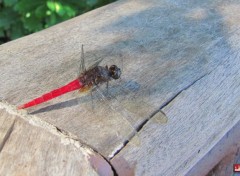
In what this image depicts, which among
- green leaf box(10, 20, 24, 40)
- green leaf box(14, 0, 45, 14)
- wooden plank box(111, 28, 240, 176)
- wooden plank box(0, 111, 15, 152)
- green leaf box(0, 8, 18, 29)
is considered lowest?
green leaf box(10, 20, 24, 40)

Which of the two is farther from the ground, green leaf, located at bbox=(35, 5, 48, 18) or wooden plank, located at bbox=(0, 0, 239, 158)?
wooden plank, located at bbox=(0, 0, 239, 158)

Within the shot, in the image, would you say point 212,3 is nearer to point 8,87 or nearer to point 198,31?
point 198,31

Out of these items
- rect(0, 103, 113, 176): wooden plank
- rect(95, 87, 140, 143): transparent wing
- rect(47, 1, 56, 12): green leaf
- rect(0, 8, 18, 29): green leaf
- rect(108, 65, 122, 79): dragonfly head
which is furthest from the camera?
rect(0, 8, 18, 29): green leaf

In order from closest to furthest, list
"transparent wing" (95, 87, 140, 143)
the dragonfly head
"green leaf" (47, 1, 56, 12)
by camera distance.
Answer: "transparent wing" (95, 87, 140, 143), the dragonfly head, "green leaf" (47, 1, 56, 12)

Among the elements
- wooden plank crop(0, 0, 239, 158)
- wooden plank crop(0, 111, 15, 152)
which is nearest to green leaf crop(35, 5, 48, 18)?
wooden plank crop(0, 0, 239, 158)

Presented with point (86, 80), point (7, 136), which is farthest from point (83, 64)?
point (7, 136)

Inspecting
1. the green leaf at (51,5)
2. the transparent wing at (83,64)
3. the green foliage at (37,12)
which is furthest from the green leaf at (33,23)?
the transparent wing at (83,64)

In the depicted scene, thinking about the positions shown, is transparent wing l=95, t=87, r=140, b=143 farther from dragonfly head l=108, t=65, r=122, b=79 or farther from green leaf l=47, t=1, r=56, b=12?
green leaf l=47, t=1, r=56, b=12

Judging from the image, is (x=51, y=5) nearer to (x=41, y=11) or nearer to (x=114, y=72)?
(x=41, y=11)

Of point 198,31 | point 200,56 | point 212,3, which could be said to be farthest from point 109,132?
point 212,3

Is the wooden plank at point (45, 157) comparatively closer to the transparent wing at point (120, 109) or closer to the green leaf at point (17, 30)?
the transparent wing at point (120, 109)
